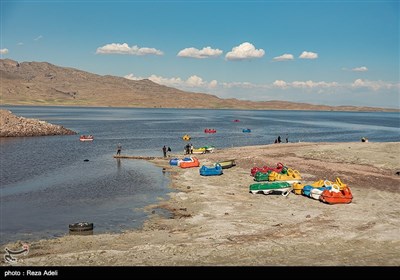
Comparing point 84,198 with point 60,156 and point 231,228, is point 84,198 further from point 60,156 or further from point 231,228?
point 60,156

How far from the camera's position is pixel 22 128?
91750 mm

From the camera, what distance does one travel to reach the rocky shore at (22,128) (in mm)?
88500

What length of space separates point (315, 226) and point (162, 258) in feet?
34.3

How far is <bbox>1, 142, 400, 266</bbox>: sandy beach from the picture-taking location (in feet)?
59.2

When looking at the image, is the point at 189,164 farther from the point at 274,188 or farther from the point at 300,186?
the point at 300,186

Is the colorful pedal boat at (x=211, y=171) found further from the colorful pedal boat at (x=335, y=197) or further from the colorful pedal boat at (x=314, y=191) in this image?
the colorful pedal boat at (x=335, y=197)

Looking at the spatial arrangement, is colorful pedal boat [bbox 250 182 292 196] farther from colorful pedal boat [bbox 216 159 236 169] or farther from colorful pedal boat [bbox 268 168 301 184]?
colorful pedal boat [bbox 216 159 236 169]

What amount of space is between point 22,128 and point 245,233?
80637mm

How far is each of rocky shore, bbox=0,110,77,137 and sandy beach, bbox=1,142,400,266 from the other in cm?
5990

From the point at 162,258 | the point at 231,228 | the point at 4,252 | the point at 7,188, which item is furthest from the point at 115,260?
the point at 7,188

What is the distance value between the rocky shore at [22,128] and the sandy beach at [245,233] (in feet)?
197

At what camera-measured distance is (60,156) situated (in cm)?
6062
